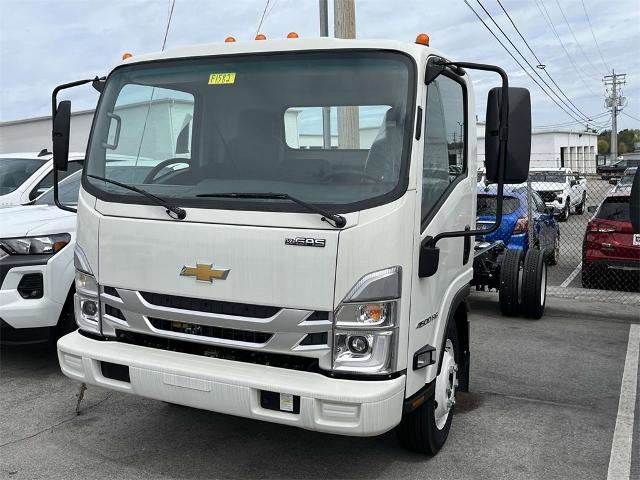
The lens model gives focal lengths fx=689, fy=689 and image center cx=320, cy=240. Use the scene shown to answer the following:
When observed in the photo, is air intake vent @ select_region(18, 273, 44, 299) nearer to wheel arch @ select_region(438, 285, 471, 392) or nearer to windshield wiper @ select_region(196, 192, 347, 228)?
windshield wiper @ select_region(196, 192, 347, 228)

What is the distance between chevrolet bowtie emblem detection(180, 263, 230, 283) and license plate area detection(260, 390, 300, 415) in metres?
0.61

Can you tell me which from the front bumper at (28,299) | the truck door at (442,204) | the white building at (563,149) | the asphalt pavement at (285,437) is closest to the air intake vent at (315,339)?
the truck door at (442,204)

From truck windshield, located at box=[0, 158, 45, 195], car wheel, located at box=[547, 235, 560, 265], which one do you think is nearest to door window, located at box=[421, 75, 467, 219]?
truck windshield, located at box=[0, 158, 45, 195]

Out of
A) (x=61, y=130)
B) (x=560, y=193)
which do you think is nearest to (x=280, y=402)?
(x=61, y=130)

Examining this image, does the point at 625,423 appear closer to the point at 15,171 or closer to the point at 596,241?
the point at 596,241

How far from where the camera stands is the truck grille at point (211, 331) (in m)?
3.49

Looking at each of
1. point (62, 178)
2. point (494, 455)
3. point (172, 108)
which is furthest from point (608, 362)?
point (62, 178)

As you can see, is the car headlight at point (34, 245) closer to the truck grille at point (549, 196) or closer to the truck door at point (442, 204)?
the truck door at point (442, 204)

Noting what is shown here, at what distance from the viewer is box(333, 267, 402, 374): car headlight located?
3309 mm

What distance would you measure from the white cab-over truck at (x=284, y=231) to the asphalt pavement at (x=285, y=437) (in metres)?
0.40

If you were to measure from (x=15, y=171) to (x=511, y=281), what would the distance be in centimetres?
591

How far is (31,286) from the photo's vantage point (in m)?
5.31

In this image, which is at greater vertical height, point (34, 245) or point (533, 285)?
point (34, 245)

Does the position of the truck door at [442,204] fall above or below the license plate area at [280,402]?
above
